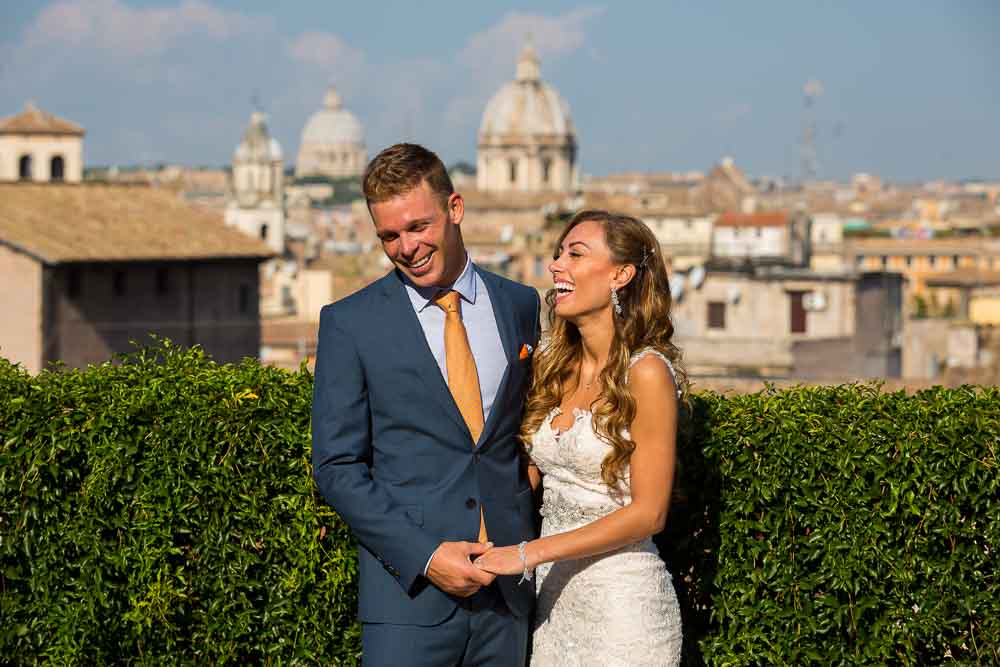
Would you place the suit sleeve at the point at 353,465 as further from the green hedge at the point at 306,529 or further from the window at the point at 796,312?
the window at the point at 796,312

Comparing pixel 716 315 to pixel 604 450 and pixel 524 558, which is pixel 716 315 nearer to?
pixel 604 450

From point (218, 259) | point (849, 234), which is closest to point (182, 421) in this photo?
point (218, 259)

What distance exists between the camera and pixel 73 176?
57.4 m

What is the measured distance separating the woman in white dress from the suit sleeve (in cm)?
17

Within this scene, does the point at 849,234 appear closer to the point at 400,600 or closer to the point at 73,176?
the point at 73,176

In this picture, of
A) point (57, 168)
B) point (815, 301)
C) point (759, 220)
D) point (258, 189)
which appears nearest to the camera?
point (815, 301)

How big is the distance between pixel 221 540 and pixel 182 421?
1.11ft

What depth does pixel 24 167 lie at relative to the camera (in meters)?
56.9

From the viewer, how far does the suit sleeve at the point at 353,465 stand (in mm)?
3680

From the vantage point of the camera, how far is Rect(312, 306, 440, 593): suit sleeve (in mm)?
3680

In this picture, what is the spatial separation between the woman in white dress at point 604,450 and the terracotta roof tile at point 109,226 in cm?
3332

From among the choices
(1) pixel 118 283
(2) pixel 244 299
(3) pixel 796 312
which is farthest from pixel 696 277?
(1) pixel 118 283

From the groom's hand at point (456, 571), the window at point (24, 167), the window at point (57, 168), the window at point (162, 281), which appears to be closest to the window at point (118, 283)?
the window at point (162, 281)

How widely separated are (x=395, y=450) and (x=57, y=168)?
56.1m
